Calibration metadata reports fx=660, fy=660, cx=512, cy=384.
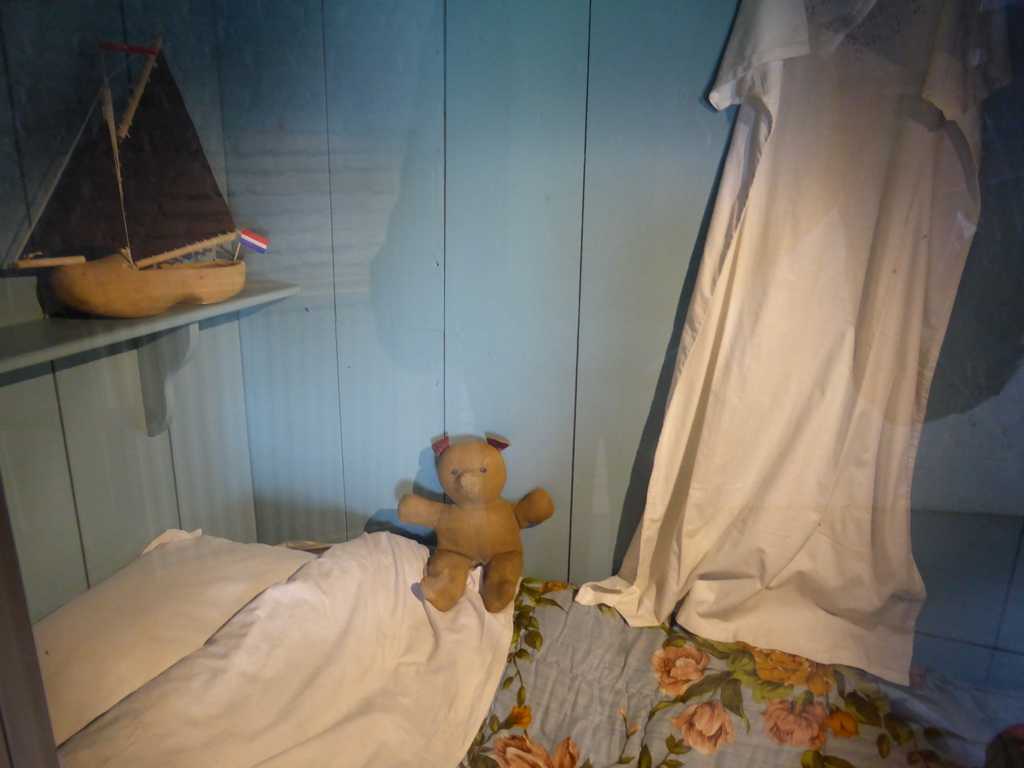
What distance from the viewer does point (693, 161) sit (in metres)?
1.00

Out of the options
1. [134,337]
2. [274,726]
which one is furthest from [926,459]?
[134,337]

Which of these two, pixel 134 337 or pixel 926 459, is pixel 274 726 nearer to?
pixel 134 337

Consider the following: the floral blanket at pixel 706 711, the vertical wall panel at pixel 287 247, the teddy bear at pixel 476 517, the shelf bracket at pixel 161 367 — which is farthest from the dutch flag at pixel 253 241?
the floral blanket at pixel 706 711

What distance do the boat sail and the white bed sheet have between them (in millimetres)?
454

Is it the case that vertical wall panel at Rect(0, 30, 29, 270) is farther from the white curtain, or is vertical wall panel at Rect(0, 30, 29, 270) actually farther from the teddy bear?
the white curtain

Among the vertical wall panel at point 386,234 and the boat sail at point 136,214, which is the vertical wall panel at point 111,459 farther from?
the vertical wall panel at point 386,234

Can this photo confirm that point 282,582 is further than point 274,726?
Yes

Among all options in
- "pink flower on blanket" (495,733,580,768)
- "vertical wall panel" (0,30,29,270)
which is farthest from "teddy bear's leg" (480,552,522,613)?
"vertical wall panel" (0,30,29,270)

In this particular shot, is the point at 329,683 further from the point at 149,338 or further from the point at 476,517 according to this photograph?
the point at 149,338

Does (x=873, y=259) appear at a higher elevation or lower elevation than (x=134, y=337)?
higher

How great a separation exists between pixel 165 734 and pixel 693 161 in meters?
1.02

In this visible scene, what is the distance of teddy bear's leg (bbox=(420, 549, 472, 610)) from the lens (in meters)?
1.06

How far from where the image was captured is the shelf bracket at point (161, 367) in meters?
0.98

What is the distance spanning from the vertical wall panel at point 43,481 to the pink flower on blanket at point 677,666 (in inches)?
32.6
